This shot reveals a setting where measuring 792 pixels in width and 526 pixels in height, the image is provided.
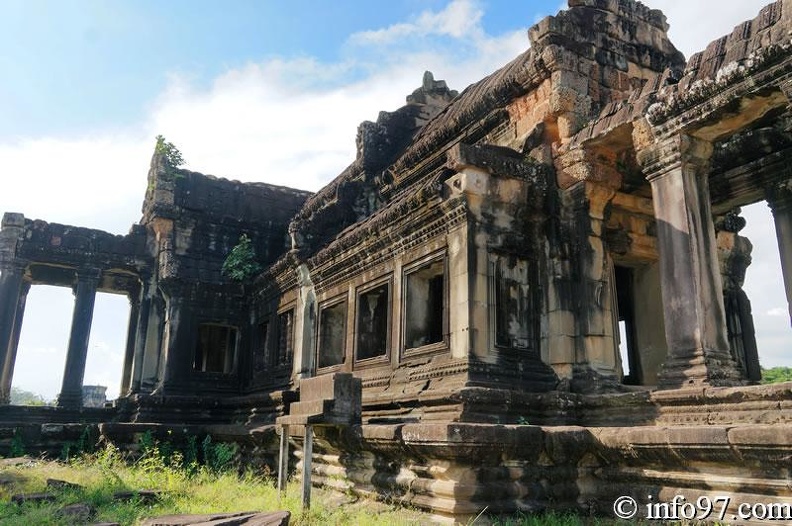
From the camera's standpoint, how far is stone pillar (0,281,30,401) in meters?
14.5

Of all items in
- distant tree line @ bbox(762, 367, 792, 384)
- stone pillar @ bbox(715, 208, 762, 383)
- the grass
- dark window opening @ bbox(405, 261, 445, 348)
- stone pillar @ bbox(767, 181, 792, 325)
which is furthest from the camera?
distant tree line @ bbox(762, 367, 792, 384)

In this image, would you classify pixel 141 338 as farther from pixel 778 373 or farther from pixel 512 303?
pixel 778 373

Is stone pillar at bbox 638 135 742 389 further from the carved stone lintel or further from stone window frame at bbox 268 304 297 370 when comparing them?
stone window frame at bbox 268 304 297 370

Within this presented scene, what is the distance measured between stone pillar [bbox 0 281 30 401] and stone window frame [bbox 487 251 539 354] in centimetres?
1188

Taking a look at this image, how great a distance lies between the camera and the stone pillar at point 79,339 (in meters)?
14.9

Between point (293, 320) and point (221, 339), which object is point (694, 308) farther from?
point (221, 339)

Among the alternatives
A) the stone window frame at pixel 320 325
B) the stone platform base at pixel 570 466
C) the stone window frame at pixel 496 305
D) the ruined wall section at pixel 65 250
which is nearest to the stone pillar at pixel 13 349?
the ruined wall section at pixel 65 250

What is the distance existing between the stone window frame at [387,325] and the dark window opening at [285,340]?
9.11 ft

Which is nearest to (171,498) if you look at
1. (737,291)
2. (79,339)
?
(79,339)

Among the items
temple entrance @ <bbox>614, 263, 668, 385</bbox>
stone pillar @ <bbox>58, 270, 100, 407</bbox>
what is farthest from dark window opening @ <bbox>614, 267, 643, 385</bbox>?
stone pillar @ <bbox>58, 270, 100, 407</bbox>

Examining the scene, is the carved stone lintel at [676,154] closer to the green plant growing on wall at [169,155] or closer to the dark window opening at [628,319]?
the dark window opening at [628,319]

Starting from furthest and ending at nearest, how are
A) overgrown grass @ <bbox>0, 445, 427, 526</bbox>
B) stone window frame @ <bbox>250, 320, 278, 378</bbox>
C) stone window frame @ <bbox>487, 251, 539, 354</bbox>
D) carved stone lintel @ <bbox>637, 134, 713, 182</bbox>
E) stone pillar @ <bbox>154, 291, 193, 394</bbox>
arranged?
stone pillar @ <bbox>154, 291, 193, 394</bbox>, stone window frame @ <bbox>250, 320, 278, 378</bbox>, stone window frame @ <bbox>487, 251, 539, 354</bbox>, carved stone lintel @ <bbox>637, 134, 713, 182</bbox>, overgrown grass @ <bbox>0, 445, 427, 526</bbox>

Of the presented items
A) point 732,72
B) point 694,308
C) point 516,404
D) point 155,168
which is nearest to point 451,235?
point 516,404

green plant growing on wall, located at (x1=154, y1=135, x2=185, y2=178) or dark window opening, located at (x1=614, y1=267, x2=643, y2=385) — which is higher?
green plant growing on wall, located at (x1=154, y1=135, x2=185, y2=178)
